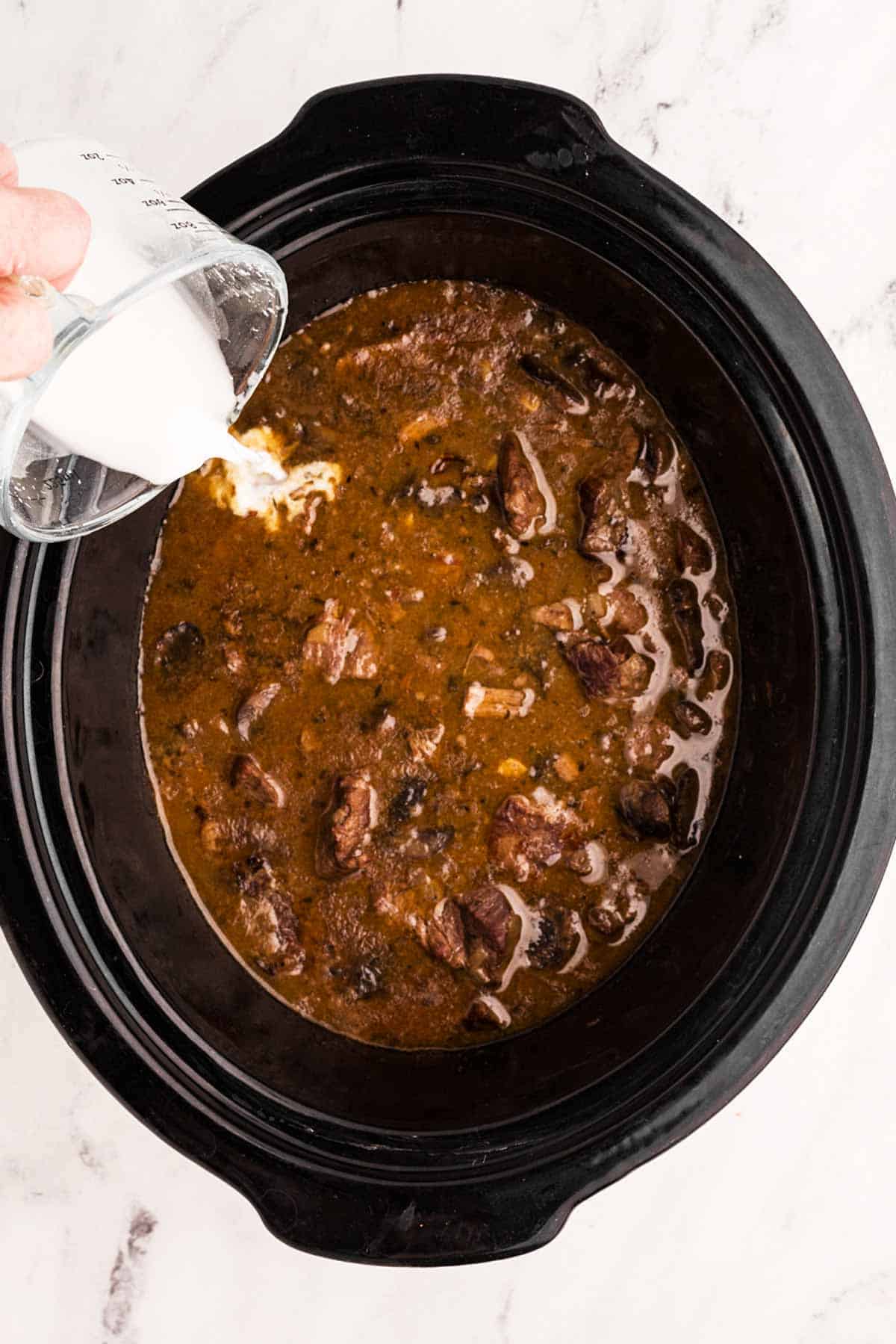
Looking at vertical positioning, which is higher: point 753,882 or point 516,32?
point 516,32

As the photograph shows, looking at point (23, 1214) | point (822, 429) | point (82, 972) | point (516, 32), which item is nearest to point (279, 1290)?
point (23, 1214)

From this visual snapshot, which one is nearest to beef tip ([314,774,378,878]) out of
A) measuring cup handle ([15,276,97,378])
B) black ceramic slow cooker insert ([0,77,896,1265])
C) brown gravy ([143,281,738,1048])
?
brown gravy ([143,281,738,1048])

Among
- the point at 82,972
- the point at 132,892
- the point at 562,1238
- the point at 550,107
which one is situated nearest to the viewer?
the point at 550,107

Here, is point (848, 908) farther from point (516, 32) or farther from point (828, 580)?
point (516, 32)

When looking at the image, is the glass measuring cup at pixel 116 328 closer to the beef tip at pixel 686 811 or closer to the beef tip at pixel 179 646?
the beef tip at pixel 179 646

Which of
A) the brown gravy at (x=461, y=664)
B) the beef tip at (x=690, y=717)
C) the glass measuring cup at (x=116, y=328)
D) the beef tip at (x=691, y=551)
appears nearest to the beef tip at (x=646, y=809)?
the brown gravy at (x=461, y=664)

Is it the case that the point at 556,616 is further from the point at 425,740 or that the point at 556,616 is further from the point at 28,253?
the point at 28,253

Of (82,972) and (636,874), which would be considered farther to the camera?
(636,874)
